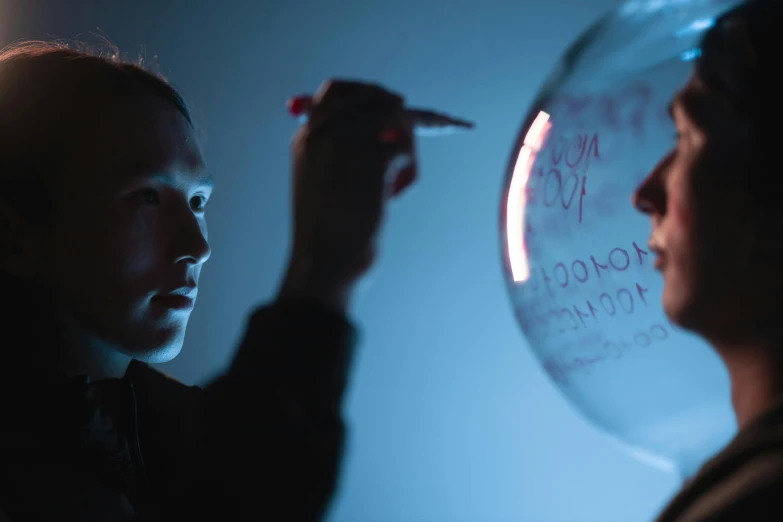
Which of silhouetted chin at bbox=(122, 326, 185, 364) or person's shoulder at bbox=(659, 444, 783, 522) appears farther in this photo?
silhouetted chin at bbox=(122, 326, 185, 364)

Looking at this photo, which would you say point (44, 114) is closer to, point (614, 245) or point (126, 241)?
point (126, 241)

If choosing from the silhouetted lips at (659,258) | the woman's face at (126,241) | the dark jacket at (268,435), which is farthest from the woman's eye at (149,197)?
the silhouetted lips at (659,258)

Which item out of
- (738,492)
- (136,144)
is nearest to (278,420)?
(738,492)

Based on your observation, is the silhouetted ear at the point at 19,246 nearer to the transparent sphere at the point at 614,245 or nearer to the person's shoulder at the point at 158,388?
the person's shoulder at the point at 158,388

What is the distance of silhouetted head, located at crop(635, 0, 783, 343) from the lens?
31 centimetres

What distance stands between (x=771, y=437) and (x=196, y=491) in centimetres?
28

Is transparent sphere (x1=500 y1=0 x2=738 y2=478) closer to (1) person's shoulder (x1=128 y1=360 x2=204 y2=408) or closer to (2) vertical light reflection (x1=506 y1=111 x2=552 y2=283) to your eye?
(2) vertical light reflection (x1=506 y1=111 x2=552 y2=283)

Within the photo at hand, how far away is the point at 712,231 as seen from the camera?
321mm

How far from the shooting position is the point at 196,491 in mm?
332

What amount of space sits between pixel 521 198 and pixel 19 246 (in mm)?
459

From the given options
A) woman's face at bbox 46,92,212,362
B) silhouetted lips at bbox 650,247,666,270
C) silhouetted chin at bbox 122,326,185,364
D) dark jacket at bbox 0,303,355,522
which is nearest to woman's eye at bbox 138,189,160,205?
woman's face at bbox 46,92,212,362

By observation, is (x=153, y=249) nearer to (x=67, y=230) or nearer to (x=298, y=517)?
(x=67, y=230)

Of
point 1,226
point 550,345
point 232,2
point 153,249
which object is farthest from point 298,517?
point 232,2

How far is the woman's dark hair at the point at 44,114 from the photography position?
1.86 feet
